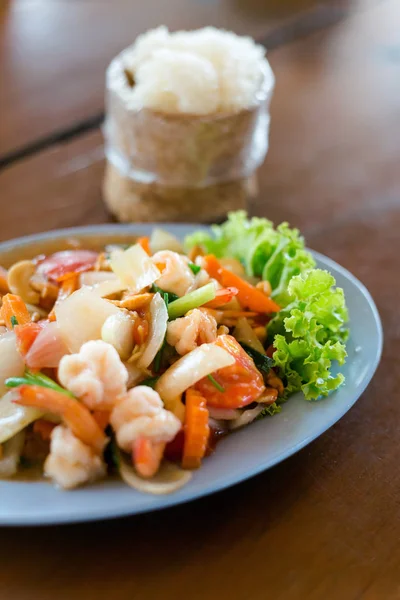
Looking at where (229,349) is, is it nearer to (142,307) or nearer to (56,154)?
(142,307)

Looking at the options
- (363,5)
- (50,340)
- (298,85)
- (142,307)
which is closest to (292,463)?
(142,307)

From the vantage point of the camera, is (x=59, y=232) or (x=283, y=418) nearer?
(x=283, y=418)

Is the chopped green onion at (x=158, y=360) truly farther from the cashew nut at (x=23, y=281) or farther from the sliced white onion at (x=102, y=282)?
the cashew nut at (x=23, y=281)

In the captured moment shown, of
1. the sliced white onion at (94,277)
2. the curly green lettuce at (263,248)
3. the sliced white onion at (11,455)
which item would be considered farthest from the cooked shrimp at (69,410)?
the curly green lettuce at (263,248)

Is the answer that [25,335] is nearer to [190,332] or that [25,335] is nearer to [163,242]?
[190,332]

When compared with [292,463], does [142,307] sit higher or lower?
higher

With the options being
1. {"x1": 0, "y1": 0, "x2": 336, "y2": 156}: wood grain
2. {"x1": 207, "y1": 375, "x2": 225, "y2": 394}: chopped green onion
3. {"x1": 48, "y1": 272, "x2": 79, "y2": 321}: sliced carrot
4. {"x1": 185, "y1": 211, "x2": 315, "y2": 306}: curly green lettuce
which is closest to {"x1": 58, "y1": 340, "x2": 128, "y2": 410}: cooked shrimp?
{"x1": 207, "y1": 375, "x2": 225, "y2": 394}: chopped green onion

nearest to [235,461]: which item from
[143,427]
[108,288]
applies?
[143,427]
